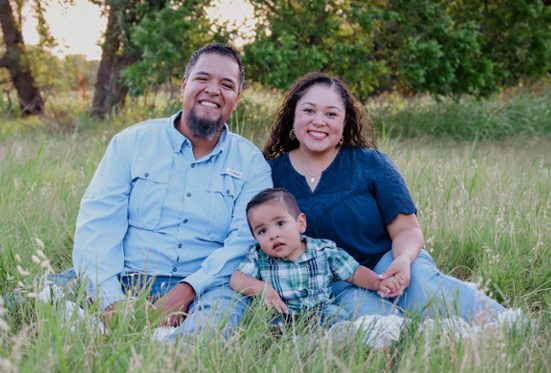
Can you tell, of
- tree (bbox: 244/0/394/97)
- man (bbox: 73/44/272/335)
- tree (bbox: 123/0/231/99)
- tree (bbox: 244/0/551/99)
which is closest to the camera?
man (bbox: 73/44/272/335)

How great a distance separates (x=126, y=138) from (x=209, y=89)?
0.59m

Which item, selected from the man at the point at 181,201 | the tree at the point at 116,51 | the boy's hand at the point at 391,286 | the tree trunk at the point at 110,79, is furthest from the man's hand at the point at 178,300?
the tree trunk at the point at 110,79

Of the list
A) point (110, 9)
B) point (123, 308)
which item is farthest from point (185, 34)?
point (123, 308)

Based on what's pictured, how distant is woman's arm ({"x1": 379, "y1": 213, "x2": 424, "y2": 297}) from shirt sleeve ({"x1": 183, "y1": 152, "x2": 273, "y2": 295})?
811mm

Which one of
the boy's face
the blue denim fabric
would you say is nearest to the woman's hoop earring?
the boy's face

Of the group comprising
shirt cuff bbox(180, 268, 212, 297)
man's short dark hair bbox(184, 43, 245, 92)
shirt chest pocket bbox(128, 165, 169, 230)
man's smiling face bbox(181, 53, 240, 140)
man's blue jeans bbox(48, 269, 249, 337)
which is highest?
man's short dark hair bbox(184, 43, 245, 92)

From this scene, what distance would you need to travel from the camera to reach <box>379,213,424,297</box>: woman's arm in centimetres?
259

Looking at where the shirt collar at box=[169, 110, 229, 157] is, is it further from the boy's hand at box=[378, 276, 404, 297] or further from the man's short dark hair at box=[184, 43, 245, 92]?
the boy's hand at box=[378, 276, 404, 297]

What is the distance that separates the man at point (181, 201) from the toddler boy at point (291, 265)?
0.14m

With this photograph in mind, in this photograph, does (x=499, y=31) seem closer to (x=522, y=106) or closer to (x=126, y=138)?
(x=522, y=106)

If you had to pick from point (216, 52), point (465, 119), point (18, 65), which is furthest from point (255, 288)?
point (18, 65)

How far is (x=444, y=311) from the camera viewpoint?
2361mm

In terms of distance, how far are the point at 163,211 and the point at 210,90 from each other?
81 centimetres

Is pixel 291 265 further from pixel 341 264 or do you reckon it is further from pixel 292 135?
pixel 292 135
